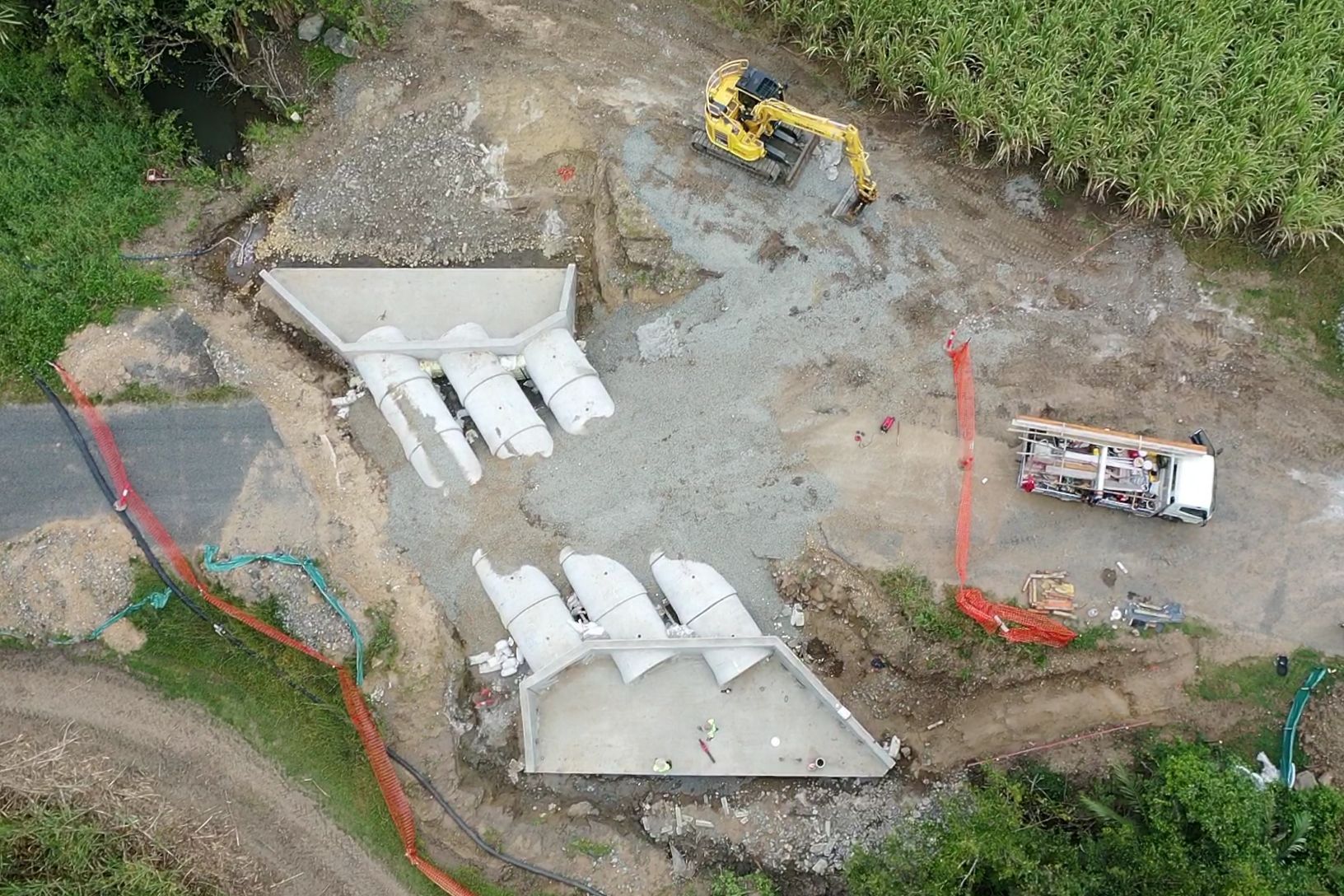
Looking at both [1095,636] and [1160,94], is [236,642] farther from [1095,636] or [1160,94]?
[1160,94]

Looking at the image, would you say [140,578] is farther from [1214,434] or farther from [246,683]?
[1214,434]

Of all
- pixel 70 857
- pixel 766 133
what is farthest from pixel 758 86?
pixel 70 857

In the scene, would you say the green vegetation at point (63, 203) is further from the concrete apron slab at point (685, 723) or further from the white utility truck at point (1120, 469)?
the white utility truck at point (1120, 469)

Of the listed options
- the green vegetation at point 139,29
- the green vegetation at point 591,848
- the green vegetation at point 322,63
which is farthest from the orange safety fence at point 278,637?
the green vegetation at point 322,63

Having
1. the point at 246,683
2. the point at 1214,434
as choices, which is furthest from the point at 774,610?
the point at 246,683

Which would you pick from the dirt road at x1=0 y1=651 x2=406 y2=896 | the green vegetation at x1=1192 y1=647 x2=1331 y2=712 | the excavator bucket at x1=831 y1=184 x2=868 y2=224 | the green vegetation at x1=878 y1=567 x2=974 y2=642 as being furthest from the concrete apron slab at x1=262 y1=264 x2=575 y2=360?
the green vegetation at x1=1192 y1=647 x2=1331 y2=712
